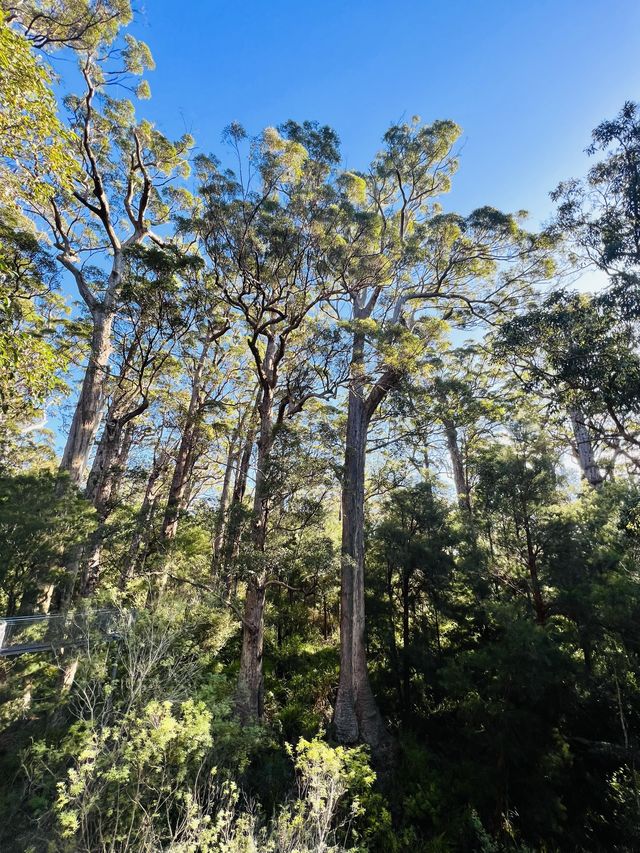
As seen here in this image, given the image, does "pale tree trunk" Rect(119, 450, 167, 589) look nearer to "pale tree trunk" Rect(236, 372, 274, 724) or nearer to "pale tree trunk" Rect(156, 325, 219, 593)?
"pale tree trunk" Rect(156, 325, 219, 593)

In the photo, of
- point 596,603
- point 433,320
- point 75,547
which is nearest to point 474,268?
point 433,320

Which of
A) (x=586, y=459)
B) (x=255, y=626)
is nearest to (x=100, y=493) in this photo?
(x=255, y=626)

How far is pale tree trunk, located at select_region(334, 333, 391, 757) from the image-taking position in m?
7.75

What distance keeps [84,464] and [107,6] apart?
34.1 ft

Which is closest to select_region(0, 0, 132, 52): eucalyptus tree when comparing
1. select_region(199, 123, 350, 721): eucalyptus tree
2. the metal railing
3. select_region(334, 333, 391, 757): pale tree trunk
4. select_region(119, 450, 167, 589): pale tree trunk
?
select_region(199, 123, 350, 721): eucalyptus tree

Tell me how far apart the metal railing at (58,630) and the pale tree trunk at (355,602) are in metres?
4.46

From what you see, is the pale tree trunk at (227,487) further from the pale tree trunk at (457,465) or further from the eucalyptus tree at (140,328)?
the pale tree trunk at (457,465)

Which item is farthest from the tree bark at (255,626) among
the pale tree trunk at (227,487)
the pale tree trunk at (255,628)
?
the pale tree trunk at (227,487)

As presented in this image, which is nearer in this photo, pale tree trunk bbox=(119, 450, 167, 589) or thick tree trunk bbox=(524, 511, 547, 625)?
thick tree trunk bbox=(524, 511, 547, 625)

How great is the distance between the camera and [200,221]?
8.43 m

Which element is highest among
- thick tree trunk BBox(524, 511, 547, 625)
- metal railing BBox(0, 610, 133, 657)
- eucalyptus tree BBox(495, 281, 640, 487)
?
eucalyptus tree BBox(495, 281, 640, 487)

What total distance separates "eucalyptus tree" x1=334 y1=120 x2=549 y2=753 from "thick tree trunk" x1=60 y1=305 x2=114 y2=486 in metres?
5.93

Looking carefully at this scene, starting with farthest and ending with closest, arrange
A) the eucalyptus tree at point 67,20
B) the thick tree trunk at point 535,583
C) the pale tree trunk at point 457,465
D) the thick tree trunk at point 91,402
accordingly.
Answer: the pale tree trunk at point 457,465 < the thick tree trunk at point 91,402 < the thick tree trunk at point 535,583 < the eucalyptus tree at point 67,20

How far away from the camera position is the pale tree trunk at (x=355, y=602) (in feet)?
25.4
